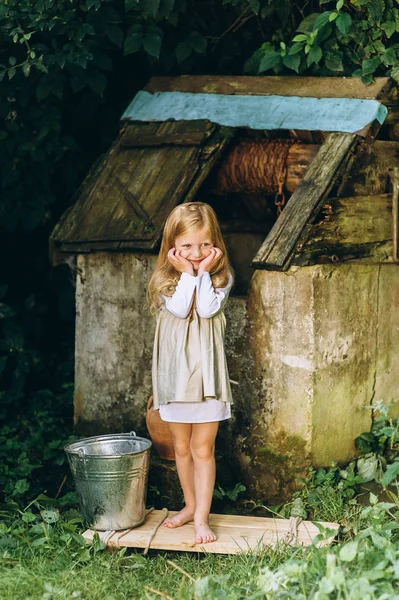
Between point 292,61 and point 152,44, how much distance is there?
0.99 metres

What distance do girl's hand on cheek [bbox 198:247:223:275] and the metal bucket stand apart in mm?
1005

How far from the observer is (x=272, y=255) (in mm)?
5438

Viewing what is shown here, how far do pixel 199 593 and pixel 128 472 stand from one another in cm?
105

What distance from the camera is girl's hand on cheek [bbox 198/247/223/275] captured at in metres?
4.89

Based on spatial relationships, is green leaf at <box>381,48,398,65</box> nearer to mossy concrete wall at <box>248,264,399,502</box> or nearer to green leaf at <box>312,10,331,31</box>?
green leaf at <box>312,10,331,31</box>

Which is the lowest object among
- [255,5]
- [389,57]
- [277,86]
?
[277,86]

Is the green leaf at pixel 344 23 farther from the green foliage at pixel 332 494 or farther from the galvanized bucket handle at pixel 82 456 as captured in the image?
the galvanized bucket handle at pixel 82 456

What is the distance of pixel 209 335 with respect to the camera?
4887 mm

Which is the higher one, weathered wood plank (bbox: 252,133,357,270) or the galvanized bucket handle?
weathered wood plank (bbox: 252,133,357,270)

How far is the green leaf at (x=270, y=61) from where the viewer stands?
20.7 feet

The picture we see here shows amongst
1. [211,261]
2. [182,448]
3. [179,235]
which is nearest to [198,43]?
[179,235]

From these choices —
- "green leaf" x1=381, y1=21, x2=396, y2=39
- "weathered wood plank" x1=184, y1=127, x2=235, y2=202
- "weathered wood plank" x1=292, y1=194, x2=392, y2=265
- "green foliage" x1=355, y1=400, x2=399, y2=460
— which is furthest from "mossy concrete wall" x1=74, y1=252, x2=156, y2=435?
"green leaf" x1=381, y1=21, x2=396, y2=39

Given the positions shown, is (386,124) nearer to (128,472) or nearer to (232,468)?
(232,468)

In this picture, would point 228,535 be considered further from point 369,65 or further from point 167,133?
point 369,65
